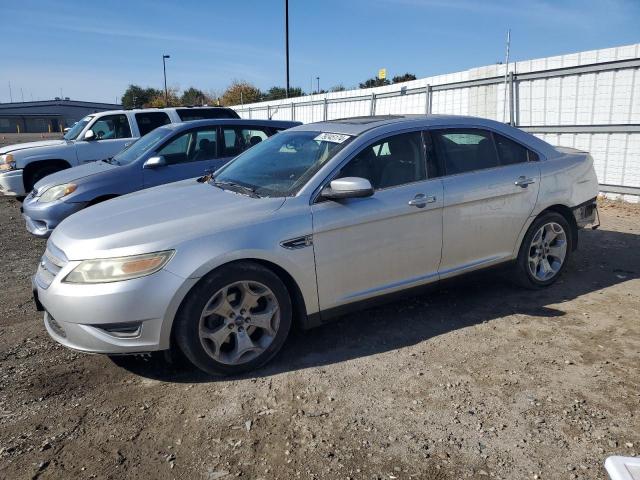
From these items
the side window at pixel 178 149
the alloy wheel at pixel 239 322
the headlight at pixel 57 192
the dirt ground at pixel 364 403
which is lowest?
the dirt ground at pixel 364 403

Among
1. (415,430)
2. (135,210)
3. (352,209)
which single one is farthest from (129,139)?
(415,430)

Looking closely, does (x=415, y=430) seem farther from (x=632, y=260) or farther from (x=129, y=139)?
(x=129, y=139)

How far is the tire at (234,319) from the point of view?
10.2 ft

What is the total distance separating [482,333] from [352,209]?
144 centimetres

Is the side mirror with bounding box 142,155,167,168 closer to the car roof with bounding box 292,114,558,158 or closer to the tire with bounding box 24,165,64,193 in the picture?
the car roof with bounding box 292,114,558,158

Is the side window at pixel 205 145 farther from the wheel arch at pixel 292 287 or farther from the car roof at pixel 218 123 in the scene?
the wheel arch at pixel 292 287

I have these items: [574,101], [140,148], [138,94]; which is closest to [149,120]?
[140,148]

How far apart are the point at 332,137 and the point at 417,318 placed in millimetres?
1643

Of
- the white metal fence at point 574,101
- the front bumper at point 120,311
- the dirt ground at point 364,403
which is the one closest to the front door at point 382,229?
the dirt ground at point 364,403

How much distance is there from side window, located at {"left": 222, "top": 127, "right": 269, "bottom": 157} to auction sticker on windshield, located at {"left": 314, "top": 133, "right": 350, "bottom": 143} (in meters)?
3.36

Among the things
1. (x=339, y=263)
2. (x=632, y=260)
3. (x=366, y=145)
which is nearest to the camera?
(x=339, y=263)

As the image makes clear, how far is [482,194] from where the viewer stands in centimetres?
420

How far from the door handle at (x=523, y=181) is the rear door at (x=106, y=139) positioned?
7.43 metres

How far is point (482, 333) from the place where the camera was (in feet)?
12.9
